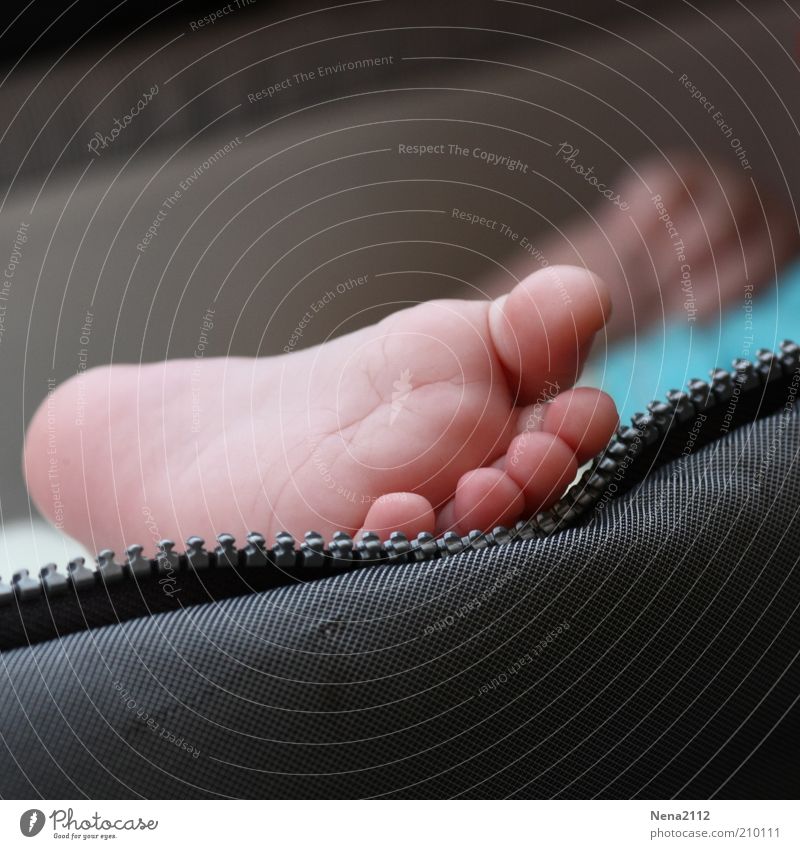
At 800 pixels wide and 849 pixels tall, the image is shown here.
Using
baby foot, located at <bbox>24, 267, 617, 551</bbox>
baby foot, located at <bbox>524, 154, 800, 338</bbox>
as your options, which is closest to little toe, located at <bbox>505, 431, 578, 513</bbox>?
baby foot, located at <bbox>24, 267, 617, 551</bbox>

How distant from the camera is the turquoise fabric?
1.31ft

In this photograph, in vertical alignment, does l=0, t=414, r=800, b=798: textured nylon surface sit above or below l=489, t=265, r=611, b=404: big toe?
below

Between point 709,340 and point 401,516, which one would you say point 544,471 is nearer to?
point 401,516

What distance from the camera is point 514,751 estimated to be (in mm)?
252

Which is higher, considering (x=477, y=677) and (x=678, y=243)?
(x=678, y=243)

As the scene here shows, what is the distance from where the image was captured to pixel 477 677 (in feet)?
0.81

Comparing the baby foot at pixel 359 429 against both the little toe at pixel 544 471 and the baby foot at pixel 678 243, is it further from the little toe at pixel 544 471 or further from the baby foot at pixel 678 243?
the baby foot at pixel 678 243

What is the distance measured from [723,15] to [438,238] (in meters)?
0.32

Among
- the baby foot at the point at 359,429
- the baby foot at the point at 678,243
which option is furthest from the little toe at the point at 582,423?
the baby foot at the point at 678,243

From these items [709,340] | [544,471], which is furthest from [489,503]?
[709,340]

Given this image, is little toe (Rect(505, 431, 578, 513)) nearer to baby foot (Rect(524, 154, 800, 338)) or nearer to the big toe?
the big toe

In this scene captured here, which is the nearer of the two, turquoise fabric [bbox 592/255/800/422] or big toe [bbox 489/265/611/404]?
big toe [bbox 489/265/611/404]

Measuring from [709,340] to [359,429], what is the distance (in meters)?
0.19

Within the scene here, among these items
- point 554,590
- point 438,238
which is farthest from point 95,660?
point 438,238
